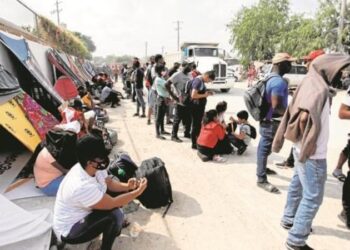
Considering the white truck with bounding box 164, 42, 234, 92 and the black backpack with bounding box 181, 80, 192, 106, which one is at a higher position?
the white truck with bounding box 164, 42, 234, 92

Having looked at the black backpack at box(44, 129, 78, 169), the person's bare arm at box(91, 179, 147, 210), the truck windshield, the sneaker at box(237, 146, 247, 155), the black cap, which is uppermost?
the truck windshield

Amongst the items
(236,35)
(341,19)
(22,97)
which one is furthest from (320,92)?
(236,35)

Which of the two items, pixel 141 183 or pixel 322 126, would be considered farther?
pixel 141 183

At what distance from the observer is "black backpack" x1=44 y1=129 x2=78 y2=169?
366cm

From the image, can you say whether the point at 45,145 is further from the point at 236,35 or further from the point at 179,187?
the point at 236,35

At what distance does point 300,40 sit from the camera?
25266 millimetres

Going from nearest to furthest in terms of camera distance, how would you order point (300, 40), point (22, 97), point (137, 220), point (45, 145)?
point (137, 220) < point (45, 145) < point (22, 97) < point (300, 40)

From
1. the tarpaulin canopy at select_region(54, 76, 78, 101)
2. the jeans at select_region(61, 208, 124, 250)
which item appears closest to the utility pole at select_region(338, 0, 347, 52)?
the tarpaulin canopy at select_region(54, 76, 78, 101)

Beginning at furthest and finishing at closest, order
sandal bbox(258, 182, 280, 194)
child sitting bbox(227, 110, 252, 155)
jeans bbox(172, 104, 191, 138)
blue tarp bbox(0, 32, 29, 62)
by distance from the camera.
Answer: jeans bbox(172, 104, 191, 138) → child sitting bbox(227, 110, 252, 155) → blue tarp bbox(0, 32, 29, 62) → sandal bbox(258, 182, 280, 194)

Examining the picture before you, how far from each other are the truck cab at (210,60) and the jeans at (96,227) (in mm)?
14021

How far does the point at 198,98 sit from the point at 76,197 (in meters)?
3.94

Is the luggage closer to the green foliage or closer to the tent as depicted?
the tent

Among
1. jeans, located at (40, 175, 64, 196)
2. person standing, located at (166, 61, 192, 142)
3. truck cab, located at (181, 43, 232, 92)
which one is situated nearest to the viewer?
jeans, located at (40, 175, 64, 196)

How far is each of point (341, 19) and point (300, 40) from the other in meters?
3.76
